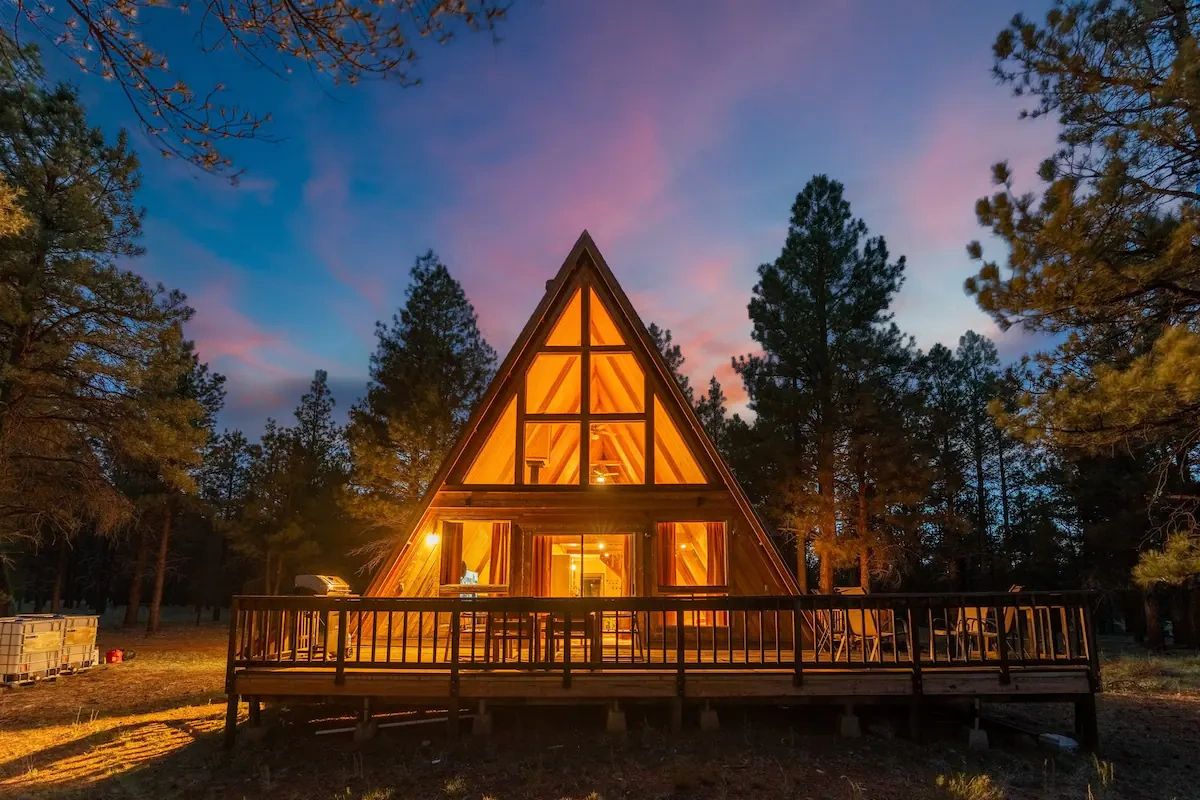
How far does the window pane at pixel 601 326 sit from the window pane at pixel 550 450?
1.57 meters

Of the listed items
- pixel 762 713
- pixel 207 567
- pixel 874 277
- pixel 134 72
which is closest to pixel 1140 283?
pixel 762 713

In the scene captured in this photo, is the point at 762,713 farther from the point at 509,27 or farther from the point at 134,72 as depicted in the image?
the point at 134,72

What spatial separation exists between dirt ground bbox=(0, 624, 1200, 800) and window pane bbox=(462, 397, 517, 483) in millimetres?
4307

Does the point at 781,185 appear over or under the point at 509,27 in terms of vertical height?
over

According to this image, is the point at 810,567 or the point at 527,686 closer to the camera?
the point at 527,686

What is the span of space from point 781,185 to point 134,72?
70.4 feet

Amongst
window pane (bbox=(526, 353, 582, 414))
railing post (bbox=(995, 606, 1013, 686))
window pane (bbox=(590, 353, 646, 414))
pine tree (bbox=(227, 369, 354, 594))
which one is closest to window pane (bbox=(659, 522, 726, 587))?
window pane (bbox=(590, 353, 646, 414))

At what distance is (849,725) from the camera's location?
808 cm

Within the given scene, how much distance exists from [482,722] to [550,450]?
17.8 feet

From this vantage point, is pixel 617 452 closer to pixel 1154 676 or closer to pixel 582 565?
pixel 582 565

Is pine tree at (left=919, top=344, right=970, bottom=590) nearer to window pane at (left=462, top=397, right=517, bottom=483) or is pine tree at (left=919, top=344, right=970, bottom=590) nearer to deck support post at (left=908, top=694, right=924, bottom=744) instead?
window pane at (left=462, top=397, right=517, bottom=483)

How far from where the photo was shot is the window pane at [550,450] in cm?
1220

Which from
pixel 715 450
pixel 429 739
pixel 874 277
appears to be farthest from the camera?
pixel 874 277

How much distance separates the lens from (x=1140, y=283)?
772cm
